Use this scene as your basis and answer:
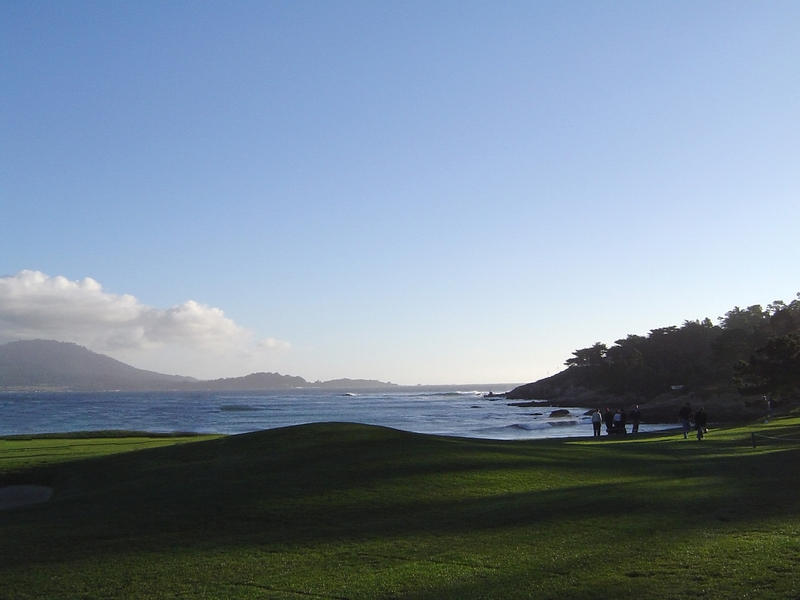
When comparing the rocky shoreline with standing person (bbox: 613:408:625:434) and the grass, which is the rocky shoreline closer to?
standing person (bbox: 613:408:625:434)

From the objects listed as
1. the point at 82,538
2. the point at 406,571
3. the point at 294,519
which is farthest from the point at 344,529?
the point at 82,538

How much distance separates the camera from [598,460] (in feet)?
71.1

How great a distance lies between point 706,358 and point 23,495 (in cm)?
13741

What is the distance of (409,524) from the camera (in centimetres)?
1362

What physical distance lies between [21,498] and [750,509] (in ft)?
67.3

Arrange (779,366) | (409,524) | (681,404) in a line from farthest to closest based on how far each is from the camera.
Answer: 1. (681,404)
2. (779,366)
3. (409,524)

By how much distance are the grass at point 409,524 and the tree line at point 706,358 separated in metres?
37.0

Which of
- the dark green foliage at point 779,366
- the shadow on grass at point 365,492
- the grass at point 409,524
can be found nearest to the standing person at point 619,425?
the shadow on grass at point 365,492

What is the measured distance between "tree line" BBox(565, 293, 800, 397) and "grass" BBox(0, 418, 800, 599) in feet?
121

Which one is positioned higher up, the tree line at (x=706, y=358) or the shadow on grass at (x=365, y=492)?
the tree line at (x=706, y=358)

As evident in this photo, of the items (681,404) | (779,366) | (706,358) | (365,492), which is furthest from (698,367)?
(365,492)

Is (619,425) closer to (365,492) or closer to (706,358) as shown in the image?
(365,492)

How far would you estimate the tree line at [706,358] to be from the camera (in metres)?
56.8

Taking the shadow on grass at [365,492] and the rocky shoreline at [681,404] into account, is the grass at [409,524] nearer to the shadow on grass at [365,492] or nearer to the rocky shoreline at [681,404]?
the shadow on grass at [365,492]
